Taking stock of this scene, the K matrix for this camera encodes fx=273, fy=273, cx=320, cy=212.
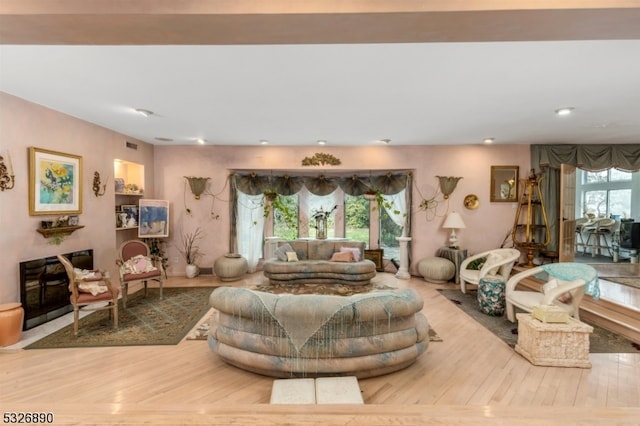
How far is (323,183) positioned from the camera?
6266 millimetres

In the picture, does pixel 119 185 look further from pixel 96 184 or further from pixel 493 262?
pixel 493 262

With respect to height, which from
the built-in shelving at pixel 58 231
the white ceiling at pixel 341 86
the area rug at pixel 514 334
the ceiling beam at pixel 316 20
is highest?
the white ceiling at pixel 341 86

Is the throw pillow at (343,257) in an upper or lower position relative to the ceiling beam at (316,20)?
lower

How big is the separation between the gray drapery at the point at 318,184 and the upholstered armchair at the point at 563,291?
2524 millimetres

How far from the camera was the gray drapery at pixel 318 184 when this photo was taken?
233 inches

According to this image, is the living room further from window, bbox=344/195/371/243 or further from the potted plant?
window, bbox=344/195/371/243

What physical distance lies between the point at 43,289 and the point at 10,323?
0.73 metres

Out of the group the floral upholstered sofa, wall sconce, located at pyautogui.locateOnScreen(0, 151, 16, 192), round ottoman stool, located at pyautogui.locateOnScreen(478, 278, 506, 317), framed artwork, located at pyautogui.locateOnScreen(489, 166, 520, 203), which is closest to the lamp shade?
framed artwork, located at pyautogui.locateOnScreen(489, 166, 520, 203)

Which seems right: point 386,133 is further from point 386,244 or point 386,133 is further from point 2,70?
point 2,70

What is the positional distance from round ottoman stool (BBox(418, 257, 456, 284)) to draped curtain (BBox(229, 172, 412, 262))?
81 cm

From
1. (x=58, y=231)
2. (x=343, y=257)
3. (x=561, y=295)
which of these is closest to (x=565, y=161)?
(x=561, y=295)

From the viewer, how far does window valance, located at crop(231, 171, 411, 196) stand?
6.04 metres

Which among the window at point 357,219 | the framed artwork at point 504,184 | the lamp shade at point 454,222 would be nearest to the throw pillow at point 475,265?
the lamp shade at point 454,222

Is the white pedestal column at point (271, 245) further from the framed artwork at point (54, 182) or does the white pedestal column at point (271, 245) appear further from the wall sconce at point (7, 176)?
the wall sconce at point (7, 176)
